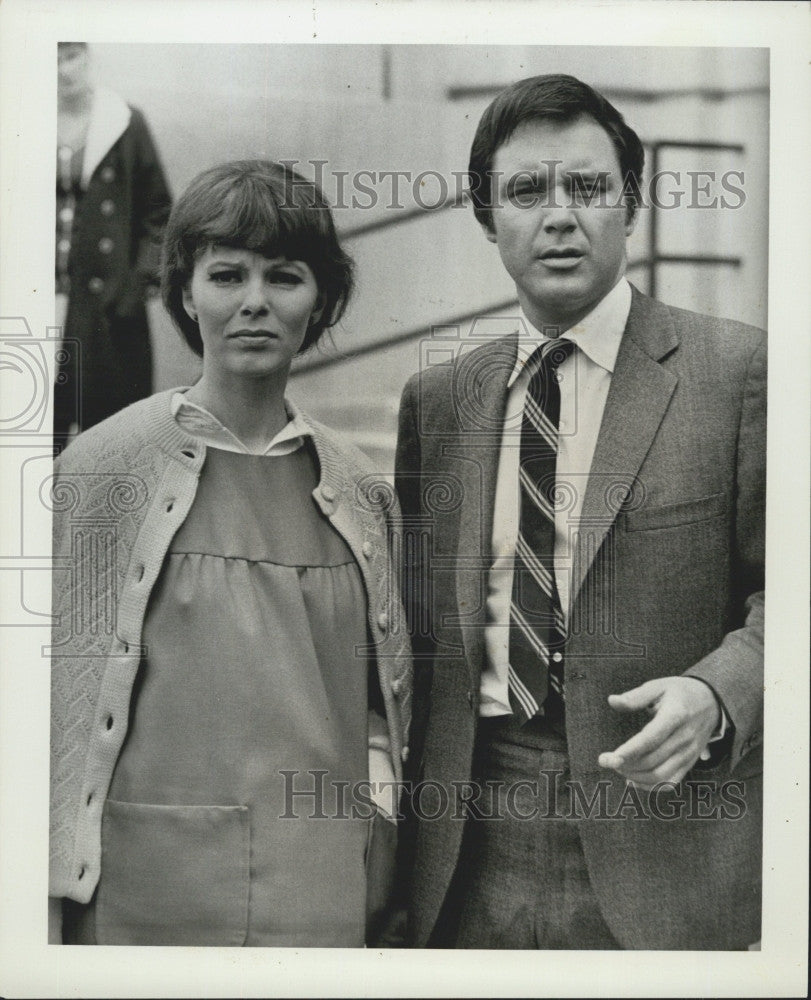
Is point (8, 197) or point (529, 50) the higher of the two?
point (529, 50)

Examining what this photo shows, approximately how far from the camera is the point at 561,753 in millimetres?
2365

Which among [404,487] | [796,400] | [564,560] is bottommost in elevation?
[564,560]

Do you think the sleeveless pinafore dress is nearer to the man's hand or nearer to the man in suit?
the man in suit

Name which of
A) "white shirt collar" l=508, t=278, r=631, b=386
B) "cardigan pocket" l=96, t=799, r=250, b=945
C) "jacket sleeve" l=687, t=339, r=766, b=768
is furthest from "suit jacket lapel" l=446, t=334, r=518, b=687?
"cardigan pocket" l=96, t=799, r=250, b=945

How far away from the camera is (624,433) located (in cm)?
236

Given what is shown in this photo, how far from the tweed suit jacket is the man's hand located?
0.10 feet

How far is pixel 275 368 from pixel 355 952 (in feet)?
4.27

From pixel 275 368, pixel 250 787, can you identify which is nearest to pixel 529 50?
pixel 275 368

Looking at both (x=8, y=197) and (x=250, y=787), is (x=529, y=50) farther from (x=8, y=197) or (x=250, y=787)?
(x=250, y=787)

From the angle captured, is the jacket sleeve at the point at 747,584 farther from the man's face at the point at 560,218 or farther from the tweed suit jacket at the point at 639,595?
the man's face at the point at 560,218

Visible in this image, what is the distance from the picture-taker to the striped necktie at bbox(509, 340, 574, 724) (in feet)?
7.72

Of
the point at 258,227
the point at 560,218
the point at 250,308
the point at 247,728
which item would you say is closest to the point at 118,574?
the point at 247,728

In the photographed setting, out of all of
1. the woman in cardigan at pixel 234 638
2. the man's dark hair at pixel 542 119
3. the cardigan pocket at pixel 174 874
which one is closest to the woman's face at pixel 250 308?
the woman in cardigan at pixel 234 638

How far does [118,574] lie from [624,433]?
1.14 meters
